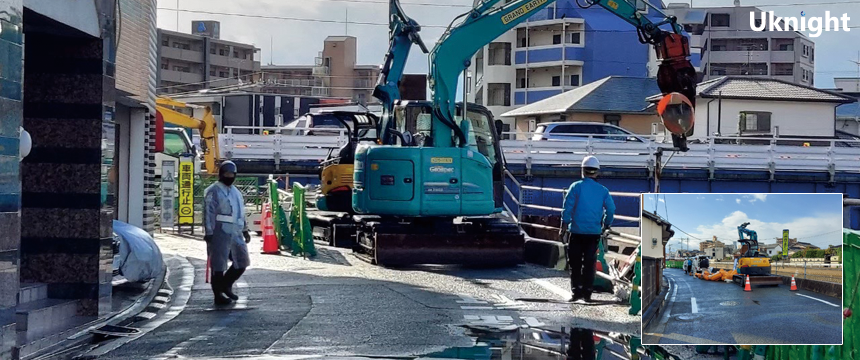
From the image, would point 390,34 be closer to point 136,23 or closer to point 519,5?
point 519,5

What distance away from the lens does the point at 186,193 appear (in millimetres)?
28375

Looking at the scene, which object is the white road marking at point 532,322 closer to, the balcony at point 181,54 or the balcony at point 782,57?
the balcony at point 181,54

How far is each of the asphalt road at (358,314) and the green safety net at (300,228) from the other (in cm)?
183

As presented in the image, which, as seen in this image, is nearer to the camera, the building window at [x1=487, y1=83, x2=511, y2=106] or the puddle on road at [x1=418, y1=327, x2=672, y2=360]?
the puddle on road at [x1=418, y1=327, x2=672, y2=360]

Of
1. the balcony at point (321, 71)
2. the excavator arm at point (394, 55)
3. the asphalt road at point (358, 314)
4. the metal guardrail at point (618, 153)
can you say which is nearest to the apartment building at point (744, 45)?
the balcony at point (321, 71)

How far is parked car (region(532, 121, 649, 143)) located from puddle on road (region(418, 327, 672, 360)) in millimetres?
33501

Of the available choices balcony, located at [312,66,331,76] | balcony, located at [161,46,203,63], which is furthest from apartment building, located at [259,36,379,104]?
balcony, located at [161,46,203,63]

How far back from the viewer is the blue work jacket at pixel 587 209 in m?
13.7

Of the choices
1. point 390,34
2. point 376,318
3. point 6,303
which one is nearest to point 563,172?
point 390,34

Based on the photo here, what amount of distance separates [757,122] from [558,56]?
1885 cm

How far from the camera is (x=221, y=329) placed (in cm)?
1132

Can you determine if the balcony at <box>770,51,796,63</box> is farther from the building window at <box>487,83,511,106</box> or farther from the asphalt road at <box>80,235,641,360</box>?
the asphalt road at <box>80,235,641,360</box>

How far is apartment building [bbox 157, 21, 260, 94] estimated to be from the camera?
80750 mm

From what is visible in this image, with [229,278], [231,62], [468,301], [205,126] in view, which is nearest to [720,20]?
[231,62]
